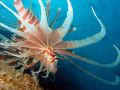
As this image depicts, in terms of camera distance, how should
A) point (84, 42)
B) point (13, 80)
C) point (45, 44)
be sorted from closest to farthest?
point (84, 42), point (45, 44), point (13, 80)

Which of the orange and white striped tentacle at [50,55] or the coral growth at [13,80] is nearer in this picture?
the orange and white striped tentacle at [50,55]

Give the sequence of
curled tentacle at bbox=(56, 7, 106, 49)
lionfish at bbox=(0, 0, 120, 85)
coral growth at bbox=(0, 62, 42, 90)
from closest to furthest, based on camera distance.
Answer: curled tentacle at bbox=(56, 7, 106, 49), lionfish at bbox=(0, 0, 120, 85), coral growth at bbox=(0, 62, 42, 90)

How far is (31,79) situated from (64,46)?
727mm

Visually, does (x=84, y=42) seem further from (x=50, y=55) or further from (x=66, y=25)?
(x=50, y=55)

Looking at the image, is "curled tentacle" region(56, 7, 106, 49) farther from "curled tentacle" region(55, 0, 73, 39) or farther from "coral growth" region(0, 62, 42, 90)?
"coral growth" region(0, 62, 42, 90)

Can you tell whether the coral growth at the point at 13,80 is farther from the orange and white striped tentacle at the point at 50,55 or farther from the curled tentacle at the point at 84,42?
the curled tentacle at the point at 84,42

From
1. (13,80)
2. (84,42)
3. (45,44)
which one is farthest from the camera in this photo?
(13,80)

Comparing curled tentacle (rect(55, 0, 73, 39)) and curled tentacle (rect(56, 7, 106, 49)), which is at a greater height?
curled tentacle (rect(55, 0, 73, 39))

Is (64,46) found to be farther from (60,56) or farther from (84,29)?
(84,29)

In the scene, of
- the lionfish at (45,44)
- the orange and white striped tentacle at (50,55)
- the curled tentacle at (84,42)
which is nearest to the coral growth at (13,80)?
the lionfish at (45,44)

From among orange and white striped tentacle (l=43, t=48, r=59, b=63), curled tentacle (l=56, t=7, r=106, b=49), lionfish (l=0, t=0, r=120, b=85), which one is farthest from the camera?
orange and white striped tentacle (l=43, t=48, r=59, b=63)

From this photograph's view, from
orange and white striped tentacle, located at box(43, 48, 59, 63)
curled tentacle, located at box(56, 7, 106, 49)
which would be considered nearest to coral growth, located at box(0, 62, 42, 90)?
orange and white striped tentacle, located at box(43, 48, 59, 63)

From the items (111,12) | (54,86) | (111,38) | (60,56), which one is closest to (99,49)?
(111,38)

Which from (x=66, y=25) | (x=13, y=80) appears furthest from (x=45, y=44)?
(x=13, y=80)
